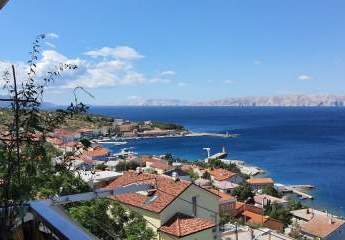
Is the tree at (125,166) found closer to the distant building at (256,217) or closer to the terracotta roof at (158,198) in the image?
the distant building at (256,217)

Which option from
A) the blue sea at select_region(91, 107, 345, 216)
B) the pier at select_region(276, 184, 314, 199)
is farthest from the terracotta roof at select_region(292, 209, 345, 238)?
the pier at select_region(276, 184, 314, 199)

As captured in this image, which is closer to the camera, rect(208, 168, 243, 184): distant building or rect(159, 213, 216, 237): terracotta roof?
rect(159, 213, 216, 237): terracotta roof

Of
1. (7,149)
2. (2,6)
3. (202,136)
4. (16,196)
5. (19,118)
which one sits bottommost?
(202,136)

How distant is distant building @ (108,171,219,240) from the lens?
1360cm

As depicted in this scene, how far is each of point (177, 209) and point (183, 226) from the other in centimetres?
100

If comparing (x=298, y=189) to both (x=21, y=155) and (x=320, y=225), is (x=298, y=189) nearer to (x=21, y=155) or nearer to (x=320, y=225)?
(x=320, y=225)

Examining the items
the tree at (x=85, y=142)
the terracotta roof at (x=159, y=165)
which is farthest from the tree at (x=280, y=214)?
the tree at (x=85, y=142)

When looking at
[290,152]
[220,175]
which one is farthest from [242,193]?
[290,152]

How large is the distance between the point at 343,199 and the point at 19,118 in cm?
4296

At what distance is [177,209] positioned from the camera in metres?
14.7

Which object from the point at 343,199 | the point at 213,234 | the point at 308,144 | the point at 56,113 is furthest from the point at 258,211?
the point at 308,144

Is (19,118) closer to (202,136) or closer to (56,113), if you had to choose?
(56,113)

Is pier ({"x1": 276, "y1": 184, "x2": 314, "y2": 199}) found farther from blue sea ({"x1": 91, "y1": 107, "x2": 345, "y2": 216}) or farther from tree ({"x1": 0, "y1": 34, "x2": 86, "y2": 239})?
tree ({"x1": 0, "y1": 34, "x2": 86, "y2": 239})

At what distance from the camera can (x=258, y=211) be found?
101 ft
